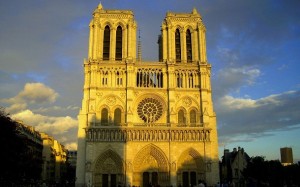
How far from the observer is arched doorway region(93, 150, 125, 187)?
45.8 meters

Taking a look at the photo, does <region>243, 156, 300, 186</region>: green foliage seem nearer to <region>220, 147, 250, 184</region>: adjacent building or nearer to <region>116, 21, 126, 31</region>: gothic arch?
<region>220, 147, 250, 184</region>: adjacent building

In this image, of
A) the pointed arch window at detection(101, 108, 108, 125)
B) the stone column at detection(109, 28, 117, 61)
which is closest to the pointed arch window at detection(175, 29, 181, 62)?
the stone column at detection(109, 28, 117, 61)

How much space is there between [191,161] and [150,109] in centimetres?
889

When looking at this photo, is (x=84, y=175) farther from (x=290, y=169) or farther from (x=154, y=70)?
(x=290, y=169)

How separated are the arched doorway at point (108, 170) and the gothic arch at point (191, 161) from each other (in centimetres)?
768

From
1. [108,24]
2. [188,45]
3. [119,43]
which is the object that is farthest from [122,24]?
[188,45]

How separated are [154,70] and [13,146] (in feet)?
78.3

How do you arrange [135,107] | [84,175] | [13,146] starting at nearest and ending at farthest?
→ [13,146] < [84,175] < [135,107]

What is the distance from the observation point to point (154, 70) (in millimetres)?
51062

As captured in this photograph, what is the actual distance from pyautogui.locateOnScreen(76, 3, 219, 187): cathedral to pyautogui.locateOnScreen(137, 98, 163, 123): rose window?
136 millimetres

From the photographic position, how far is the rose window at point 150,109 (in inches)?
1954

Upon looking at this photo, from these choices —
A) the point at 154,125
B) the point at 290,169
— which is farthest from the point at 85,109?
the point at 290,169

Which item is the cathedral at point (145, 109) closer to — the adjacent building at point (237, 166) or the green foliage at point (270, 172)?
A: the green foliage at point (270, 172)

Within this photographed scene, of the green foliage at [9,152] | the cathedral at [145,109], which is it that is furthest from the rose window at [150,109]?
the green foliage at [9,152]
